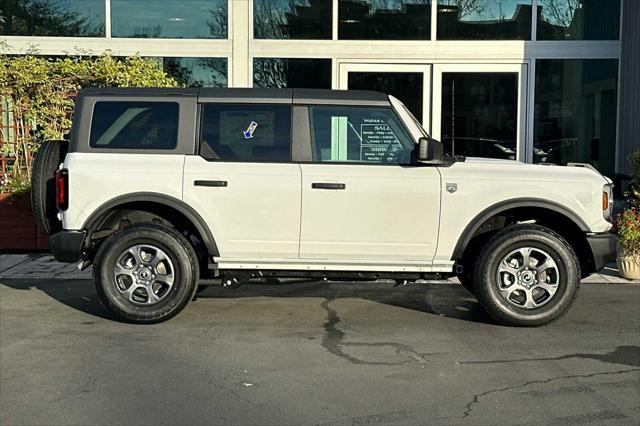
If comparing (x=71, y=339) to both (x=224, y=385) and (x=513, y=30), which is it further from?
(x=513, y=30)

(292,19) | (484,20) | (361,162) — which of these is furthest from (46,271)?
(484,20)

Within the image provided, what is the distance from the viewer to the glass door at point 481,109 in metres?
11.8

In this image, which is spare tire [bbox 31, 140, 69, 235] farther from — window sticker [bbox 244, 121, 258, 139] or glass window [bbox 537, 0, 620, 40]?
glass window [bbox 537, 0, 620, 40]

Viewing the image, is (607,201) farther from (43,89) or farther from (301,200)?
(43,89)

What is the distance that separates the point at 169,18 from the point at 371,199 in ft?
23.6

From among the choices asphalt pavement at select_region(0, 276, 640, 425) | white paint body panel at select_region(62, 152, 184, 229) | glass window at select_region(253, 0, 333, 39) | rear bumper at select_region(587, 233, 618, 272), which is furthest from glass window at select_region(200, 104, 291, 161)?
glass window at select_region(253, 0, 333, 39)

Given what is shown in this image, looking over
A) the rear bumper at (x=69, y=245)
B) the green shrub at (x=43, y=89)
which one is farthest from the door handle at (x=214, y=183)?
the green shrub at (x=43, y=89)

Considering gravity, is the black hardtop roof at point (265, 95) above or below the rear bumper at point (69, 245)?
A: above

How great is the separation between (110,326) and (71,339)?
441 mm

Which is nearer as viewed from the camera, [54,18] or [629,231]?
[629,231]

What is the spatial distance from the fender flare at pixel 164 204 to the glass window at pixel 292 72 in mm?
6137

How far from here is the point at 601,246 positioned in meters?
6.08

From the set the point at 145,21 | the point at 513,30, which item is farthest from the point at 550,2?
the point at 145,21

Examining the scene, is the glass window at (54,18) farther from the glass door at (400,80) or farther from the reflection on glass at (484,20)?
the reflection on glass at (484,20)
